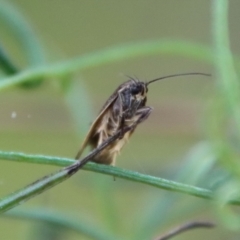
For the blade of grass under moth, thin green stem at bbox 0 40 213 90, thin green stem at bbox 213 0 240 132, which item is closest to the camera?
the blade of grass under moth

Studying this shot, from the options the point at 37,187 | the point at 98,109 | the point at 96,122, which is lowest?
the point at 37,187

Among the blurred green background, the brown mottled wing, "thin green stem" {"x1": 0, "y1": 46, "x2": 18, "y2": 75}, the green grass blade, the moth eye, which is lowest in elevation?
the green grass blade

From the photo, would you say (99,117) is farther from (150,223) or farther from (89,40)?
(89,40)

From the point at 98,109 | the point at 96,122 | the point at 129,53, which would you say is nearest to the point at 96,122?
the point at 96,122

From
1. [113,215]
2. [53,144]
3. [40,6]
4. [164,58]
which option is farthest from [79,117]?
[40,6]

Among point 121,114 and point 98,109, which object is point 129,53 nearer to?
point 121,114

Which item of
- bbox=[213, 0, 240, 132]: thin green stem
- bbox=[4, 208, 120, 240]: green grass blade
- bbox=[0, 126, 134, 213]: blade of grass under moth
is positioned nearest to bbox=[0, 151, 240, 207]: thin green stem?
bbox=[0, 126, 134, 213]: blade of grass under moth

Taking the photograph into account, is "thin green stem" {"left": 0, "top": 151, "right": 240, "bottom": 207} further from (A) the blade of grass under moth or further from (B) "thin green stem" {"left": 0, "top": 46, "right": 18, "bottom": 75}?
(B) "thin green stem" {"left": 0, "top": 46, "right": 18, "bottom": 75}
